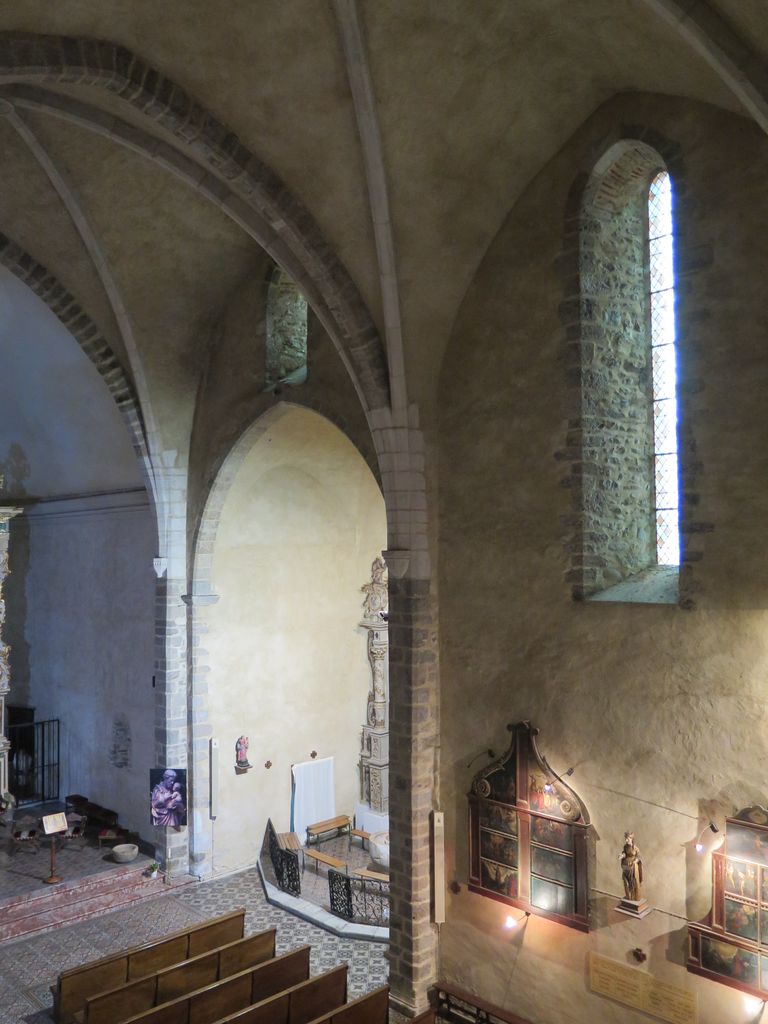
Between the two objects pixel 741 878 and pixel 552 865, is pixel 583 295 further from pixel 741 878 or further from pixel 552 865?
pixel 552 865

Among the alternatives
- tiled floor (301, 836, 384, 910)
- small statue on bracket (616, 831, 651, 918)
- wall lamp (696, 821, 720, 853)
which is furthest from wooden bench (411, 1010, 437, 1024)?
tiled floor (301, 836, 384, 910)

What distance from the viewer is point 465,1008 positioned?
8.91 m

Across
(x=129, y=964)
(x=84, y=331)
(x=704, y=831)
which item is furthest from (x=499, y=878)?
(x=84, y=331)

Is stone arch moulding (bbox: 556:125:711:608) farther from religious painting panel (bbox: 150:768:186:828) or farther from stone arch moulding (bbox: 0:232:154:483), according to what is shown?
religious painting panel (bbox: 150:768:186:828)

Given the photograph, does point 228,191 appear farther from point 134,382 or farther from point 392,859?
point 392,859

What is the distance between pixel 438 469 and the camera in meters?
9.52

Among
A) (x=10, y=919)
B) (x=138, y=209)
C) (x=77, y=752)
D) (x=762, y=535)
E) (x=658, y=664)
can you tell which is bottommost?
(x=10, y=919)

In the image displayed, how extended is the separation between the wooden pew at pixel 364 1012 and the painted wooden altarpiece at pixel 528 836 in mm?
1420

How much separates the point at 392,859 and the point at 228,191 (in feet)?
23.6

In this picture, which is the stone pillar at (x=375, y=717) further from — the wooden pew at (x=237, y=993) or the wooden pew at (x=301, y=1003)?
the wooden pew at (x=301, y=1003)

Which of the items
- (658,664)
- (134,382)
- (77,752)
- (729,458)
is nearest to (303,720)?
(77,752)

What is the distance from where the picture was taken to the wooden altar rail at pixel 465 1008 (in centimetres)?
839

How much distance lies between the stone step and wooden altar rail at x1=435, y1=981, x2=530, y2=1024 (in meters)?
5.06

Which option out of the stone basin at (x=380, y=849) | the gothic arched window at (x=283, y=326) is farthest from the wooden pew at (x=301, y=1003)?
the gothic arched window at (x=283, y=326)
